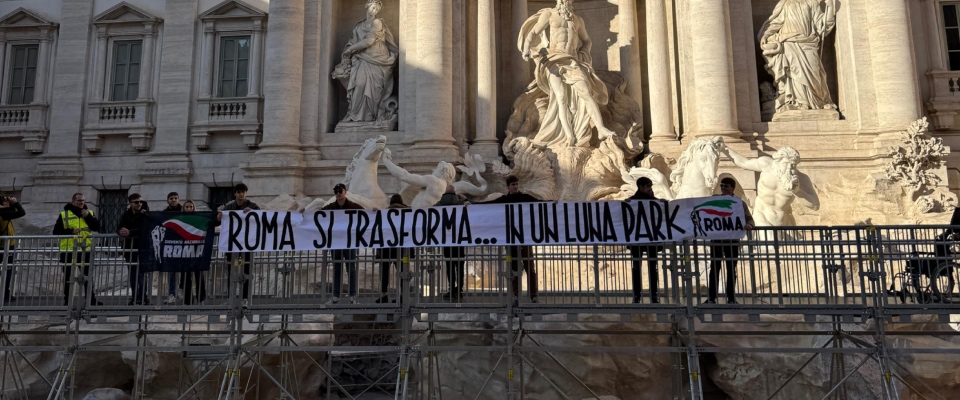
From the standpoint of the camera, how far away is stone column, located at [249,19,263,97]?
20.2m

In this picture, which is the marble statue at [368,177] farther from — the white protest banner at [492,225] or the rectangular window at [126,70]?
the rectangular window at [126,70]

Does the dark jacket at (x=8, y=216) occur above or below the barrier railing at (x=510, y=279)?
above

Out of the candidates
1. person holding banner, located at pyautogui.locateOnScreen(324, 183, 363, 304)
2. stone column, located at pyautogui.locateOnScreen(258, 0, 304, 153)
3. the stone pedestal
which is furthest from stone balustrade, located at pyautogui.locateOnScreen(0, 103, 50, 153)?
the stone pedestal

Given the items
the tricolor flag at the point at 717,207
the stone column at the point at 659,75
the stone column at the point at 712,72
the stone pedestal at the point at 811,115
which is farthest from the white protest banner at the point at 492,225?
the stone pedestal at the point at 811,115

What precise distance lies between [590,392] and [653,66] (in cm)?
1044

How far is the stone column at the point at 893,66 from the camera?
56.8ft

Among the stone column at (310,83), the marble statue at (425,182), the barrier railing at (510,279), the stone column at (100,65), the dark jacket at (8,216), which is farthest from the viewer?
the stone column at (100,65)

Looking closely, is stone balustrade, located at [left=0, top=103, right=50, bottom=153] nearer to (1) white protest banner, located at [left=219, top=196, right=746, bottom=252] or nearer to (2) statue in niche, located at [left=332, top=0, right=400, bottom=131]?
(2) statue in niche, located at [left=332, top=0, right=400, bottom=131]

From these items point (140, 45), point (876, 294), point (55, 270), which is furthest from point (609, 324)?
point (140, 45)

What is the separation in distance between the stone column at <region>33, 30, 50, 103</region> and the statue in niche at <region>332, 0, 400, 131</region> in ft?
28.8

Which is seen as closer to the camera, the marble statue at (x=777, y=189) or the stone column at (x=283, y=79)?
the marble statue at (x=777, y=189)

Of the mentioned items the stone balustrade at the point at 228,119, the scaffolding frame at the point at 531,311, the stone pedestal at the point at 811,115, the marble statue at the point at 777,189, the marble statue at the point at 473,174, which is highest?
the stone balustrade at the point at 228,119

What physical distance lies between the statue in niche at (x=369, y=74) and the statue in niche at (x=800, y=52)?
9.44 meters

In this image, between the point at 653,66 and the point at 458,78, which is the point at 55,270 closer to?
the point at 458,78
